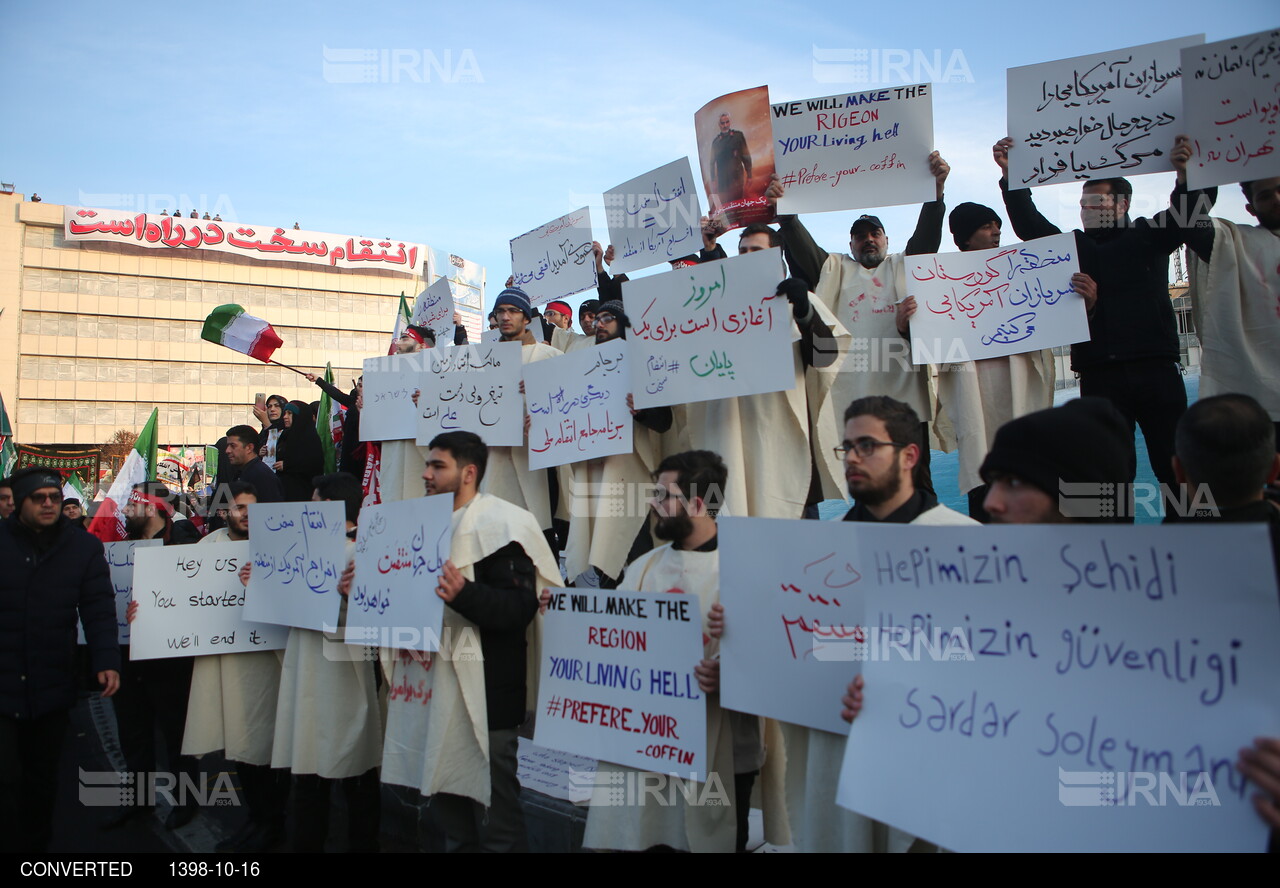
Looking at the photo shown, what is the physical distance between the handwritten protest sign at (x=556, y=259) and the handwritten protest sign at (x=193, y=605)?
3.10 metres

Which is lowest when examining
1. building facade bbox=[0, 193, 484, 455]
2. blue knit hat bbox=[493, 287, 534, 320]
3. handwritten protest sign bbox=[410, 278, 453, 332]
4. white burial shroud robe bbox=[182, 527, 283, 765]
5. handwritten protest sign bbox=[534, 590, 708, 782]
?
white burial shroud robe bbox=[182, 527, 283, 765]

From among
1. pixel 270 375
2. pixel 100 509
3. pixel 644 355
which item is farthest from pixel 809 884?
pixel 270 375

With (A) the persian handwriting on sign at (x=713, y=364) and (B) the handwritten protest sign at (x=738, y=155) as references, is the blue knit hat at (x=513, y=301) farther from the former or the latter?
(A) the persian handwriting on sign at (x=713, y=364)

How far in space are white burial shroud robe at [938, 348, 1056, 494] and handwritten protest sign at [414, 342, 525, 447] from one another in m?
2.69

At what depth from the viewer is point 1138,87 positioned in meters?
4.52

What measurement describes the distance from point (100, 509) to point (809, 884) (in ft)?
29.2

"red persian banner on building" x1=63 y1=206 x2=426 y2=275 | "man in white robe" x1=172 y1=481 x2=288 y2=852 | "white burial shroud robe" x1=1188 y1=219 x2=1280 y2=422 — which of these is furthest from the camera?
"red persian banner on building" x1=63 y1=206 x2=426 y2=275

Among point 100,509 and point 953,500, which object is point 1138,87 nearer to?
point 953,500

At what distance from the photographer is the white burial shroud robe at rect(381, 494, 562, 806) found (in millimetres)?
3670

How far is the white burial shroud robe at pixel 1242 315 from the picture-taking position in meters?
4.14

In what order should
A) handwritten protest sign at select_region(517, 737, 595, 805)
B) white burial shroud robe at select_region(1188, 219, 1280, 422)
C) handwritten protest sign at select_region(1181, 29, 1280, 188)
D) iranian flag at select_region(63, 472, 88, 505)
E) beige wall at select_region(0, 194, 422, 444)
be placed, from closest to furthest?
handwritten protest sign at select_region(1181, 29, 1280, 188)
white burial shroud robe at select_region(1188, 219, 1280, 422)
handwritten protest sign at select_region(517, 737, 595, 805)
iranian flag at select_region(63, 472, 88, 505)
beige wall at select_region(0, 194, 422, 444)

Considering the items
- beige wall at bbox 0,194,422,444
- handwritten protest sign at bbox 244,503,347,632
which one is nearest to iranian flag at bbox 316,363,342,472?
handwritten protest sign at bbox 244,503,347,632

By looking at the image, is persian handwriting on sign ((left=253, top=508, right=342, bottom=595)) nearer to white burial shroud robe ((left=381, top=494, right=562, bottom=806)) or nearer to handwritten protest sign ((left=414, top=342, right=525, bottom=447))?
white burial shroud robe ((left=381, top=494, right=562, bottom=806))

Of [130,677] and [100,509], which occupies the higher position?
[100,509]
